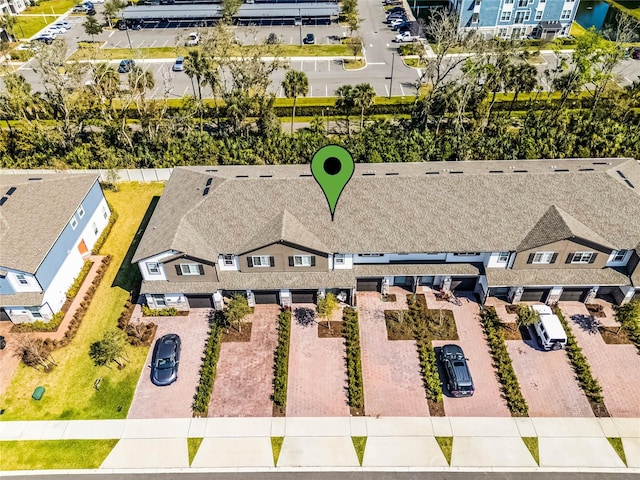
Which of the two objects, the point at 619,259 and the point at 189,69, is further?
the point at 189,69

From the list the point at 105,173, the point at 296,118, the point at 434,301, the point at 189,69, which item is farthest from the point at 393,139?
the point at 105,173

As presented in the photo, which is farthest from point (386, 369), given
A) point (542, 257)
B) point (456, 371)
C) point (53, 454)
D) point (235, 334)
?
point (53, 454)

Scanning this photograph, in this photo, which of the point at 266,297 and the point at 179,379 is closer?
the point at 179,379

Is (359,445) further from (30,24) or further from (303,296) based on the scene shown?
(30,24)

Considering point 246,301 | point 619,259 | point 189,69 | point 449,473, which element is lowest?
point 449,473

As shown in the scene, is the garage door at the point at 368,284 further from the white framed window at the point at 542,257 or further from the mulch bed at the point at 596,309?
the mulch bed at the point at 596,309

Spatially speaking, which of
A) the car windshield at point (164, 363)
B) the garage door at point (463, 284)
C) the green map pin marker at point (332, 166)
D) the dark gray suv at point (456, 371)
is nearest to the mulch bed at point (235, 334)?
the car windshield at point (164, 363)

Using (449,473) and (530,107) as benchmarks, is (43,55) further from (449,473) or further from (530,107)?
(530,107)
